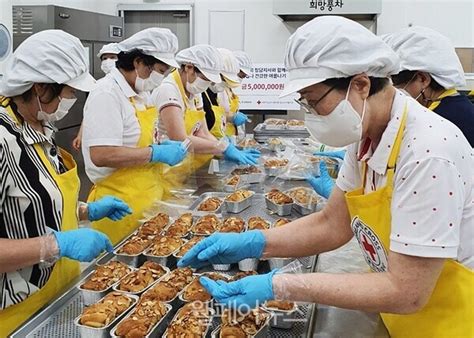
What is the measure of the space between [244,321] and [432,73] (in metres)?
1.43

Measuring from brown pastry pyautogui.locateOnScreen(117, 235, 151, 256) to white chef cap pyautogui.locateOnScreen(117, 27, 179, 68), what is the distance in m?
1.01

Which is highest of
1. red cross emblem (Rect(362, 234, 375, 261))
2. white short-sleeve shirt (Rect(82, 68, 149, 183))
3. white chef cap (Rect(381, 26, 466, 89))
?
white chef cap (Rect(381, 26, 466, 89))

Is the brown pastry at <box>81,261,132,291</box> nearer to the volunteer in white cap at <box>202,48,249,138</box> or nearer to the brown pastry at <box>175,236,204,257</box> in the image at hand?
the brown pastry at <box>175,236,204,257</box>

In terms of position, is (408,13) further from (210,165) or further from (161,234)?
(161,234)

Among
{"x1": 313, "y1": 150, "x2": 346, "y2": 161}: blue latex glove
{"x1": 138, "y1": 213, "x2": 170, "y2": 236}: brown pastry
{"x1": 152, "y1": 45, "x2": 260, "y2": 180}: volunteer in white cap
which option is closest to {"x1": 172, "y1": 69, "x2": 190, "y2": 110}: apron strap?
A: {"x1": 152, "y1": 45, "x2": 260, "y2": 180}: volunteer in white cap

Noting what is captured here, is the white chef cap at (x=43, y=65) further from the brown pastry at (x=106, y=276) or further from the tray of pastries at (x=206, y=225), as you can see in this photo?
the tray of pastries at (x=206, y=225)

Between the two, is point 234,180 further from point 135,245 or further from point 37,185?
point 37,185

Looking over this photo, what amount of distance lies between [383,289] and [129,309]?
0.73 m

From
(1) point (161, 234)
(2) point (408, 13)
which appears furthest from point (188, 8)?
(1) point (161, 234)

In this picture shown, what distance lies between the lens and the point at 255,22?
6.59 metres

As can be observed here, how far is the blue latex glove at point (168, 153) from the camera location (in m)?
2.65

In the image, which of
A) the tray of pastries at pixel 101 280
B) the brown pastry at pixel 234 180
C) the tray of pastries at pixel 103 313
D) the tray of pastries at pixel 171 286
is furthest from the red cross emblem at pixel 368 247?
the brown pastry at pixel 234 180

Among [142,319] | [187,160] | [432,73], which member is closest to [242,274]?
[142,319]

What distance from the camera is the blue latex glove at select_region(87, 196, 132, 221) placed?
2133 mm
